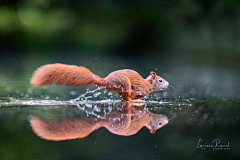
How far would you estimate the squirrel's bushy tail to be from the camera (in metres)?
2.87

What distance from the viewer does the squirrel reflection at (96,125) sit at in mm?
1752

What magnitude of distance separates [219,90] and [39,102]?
2.62 metres

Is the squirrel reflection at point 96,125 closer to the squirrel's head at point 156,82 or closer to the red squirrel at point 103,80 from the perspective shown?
the red squirrel at point 103,80

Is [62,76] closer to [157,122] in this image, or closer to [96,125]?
[96,125]

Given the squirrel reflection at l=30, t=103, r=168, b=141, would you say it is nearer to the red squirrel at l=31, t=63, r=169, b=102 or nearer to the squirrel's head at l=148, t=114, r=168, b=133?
the squirrel's head at l=148, t=114, r=168, b=133

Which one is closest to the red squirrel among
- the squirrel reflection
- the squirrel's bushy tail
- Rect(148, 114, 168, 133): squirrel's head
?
the squirrel's bushy tail

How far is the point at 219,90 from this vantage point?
4.01m

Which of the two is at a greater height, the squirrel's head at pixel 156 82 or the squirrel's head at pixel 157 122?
the squirrel's head at pixel 156 82

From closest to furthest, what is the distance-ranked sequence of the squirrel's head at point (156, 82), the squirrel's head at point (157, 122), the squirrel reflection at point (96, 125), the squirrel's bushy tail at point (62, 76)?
the squirrel reflection at point (96, 125), the squirrel's head at point (157, 122), the squirrel's bushy tail at point (62, 76), the squirrel's head at point (156, 82)

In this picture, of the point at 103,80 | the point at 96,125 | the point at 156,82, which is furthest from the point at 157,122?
the point at 156,82

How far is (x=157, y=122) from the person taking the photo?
2.11m

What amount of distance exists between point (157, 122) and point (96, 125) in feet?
1.61

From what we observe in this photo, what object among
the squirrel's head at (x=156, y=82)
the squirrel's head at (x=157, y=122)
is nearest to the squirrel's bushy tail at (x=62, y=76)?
the squirrel's head at (x=156, y=82)

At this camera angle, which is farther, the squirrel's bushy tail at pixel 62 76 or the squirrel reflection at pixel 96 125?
the squirrel's bushy tail at pixel 62 76
